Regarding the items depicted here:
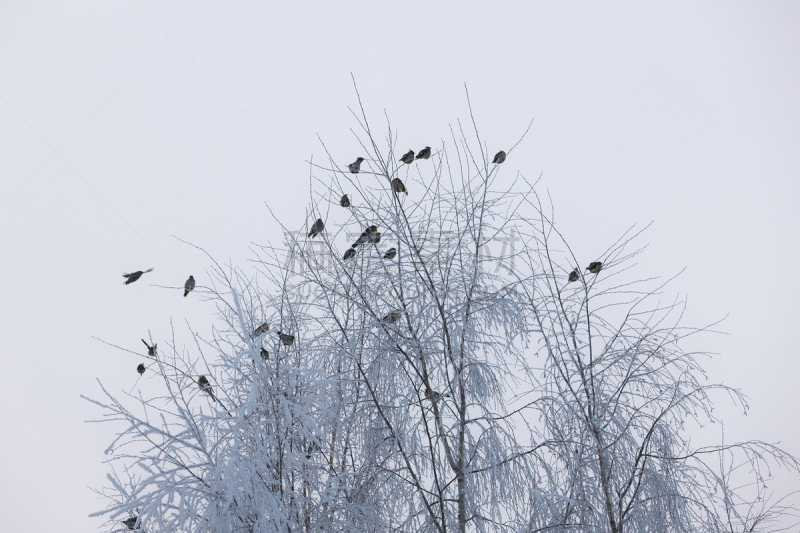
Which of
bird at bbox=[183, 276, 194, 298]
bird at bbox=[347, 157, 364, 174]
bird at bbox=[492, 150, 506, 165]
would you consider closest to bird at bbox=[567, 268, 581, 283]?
bird at bbox=[492, 150, 506, 165]

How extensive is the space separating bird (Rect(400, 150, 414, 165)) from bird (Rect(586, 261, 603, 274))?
1.21m

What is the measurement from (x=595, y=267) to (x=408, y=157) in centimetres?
126

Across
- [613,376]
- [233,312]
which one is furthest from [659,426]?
[233,312]

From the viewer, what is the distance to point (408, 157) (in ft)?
10.9

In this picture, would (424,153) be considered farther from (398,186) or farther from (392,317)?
(392,317)

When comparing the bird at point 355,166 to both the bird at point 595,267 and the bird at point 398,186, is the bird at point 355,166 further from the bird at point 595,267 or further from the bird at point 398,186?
the bird at point 595,267

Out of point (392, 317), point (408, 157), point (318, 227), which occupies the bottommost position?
point (392, 317)

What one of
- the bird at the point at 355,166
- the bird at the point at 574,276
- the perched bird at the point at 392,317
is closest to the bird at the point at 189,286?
the bird at the point at 355,166

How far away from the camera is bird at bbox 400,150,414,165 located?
129 inches

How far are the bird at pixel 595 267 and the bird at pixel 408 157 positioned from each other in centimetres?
121

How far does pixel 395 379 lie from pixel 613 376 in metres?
1.22

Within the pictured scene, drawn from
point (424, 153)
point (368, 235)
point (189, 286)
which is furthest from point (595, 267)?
point (189, 286)

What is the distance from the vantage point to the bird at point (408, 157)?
10.8ft

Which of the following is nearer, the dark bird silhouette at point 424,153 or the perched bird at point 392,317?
the perched bird at point 392,317
